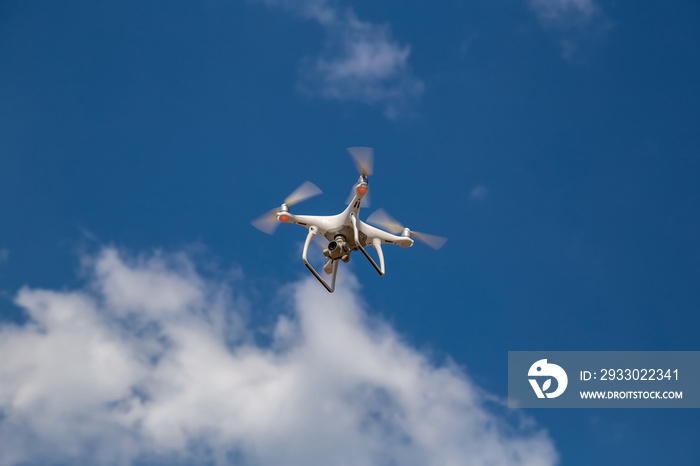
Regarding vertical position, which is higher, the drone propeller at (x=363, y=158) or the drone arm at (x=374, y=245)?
the drone propeller at (x=363, y=158)

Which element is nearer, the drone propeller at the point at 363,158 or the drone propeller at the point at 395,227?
the drone propeller at the point at 363,158

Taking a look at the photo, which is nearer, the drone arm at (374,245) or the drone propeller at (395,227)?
the drone arm at (374,245)

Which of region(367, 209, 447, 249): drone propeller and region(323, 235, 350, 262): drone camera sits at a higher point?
region(367, 209, 447, 249): drone propeller

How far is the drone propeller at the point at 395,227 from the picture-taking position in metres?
60.6

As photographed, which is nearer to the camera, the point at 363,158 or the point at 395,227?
the point at 363,158

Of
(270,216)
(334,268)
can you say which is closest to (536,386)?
(334,268)

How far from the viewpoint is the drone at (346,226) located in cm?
5553

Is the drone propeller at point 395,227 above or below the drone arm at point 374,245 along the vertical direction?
above

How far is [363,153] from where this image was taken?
55.1 meters

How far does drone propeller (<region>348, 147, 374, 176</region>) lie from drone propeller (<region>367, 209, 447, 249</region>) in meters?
5.37

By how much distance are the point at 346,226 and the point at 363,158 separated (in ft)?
16.6

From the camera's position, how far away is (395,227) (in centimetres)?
6097

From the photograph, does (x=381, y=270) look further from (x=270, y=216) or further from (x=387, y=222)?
(x=270, y=216)

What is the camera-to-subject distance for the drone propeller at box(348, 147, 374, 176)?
55031mm
